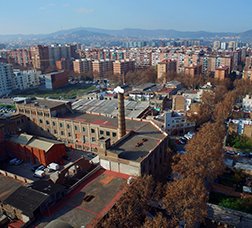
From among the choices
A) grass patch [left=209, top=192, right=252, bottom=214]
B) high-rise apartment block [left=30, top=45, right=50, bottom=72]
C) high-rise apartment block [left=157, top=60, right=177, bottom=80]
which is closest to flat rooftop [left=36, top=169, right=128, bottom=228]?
grass patch [left=209, top=192, right=252, bottom=214]

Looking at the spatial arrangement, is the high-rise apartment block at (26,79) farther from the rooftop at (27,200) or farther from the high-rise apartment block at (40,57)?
the rooftop at (27,200)

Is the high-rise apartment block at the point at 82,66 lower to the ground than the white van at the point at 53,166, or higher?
higher

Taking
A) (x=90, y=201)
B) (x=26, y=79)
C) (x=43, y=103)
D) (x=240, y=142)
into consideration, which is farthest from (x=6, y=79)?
(x=90, y=201)

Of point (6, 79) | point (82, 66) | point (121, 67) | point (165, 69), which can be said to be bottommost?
point (6, 79)

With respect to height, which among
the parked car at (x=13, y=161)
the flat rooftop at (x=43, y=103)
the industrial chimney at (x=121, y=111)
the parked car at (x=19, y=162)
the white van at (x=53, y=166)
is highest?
the industrial chimney at (x=121, y=111)

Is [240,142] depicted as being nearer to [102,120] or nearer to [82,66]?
[102,120]

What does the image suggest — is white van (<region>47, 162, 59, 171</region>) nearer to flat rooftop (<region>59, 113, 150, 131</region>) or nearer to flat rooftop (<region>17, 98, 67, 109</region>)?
flat rooftop (<region>59, 113, 150, 131</region>)

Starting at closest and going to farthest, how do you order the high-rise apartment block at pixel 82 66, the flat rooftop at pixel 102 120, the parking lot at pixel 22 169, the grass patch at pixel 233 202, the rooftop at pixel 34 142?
the grass patch at pixel 233 202, the parking lot at pixel 22 169, the rooftop at pixel 34 142, the flat rooftop at pixel 102 120, the high-rise apartment block at pixel 82 66

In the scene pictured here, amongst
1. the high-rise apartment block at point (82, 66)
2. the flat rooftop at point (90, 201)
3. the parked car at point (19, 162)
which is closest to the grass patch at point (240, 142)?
the flat rooftop at point (90, 201)

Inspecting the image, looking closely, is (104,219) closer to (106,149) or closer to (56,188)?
(56,188)
